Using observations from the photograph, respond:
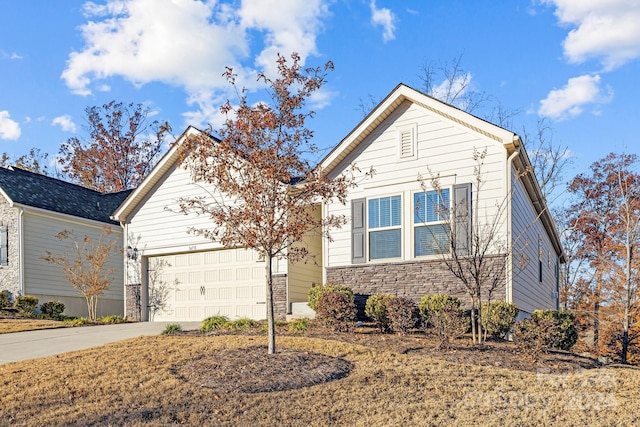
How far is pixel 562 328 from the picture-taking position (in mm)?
11312

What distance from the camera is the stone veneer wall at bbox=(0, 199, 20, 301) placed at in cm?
1919

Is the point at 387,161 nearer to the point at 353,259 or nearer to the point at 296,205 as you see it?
the point at 353,259

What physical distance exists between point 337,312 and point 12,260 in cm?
1286

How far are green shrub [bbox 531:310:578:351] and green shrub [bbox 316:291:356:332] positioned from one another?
141 inches

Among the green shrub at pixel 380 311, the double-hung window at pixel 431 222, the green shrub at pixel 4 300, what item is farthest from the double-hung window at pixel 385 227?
the green shrub at pixel 4 300

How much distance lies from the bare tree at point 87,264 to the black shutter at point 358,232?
8.62 meters

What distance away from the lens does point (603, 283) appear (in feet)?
62.2

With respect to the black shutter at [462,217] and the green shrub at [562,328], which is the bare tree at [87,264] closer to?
the black shutter at [462,217]

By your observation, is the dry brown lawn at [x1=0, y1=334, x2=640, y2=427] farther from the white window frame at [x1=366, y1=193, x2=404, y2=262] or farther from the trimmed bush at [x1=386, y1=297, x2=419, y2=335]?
the white window frame at [x1=366, y1=193, x2=404, y2=262]

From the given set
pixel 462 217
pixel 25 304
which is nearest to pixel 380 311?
pixel 462 217

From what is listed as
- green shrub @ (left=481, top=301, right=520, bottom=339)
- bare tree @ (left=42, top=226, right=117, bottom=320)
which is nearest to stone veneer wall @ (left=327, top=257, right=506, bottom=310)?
green shrub @ (left=481, top=301, right=520, bottom=339)

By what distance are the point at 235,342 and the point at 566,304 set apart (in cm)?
2287

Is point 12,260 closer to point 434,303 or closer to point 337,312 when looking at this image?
point 337,312

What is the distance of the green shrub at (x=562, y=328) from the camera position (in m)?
11.3
